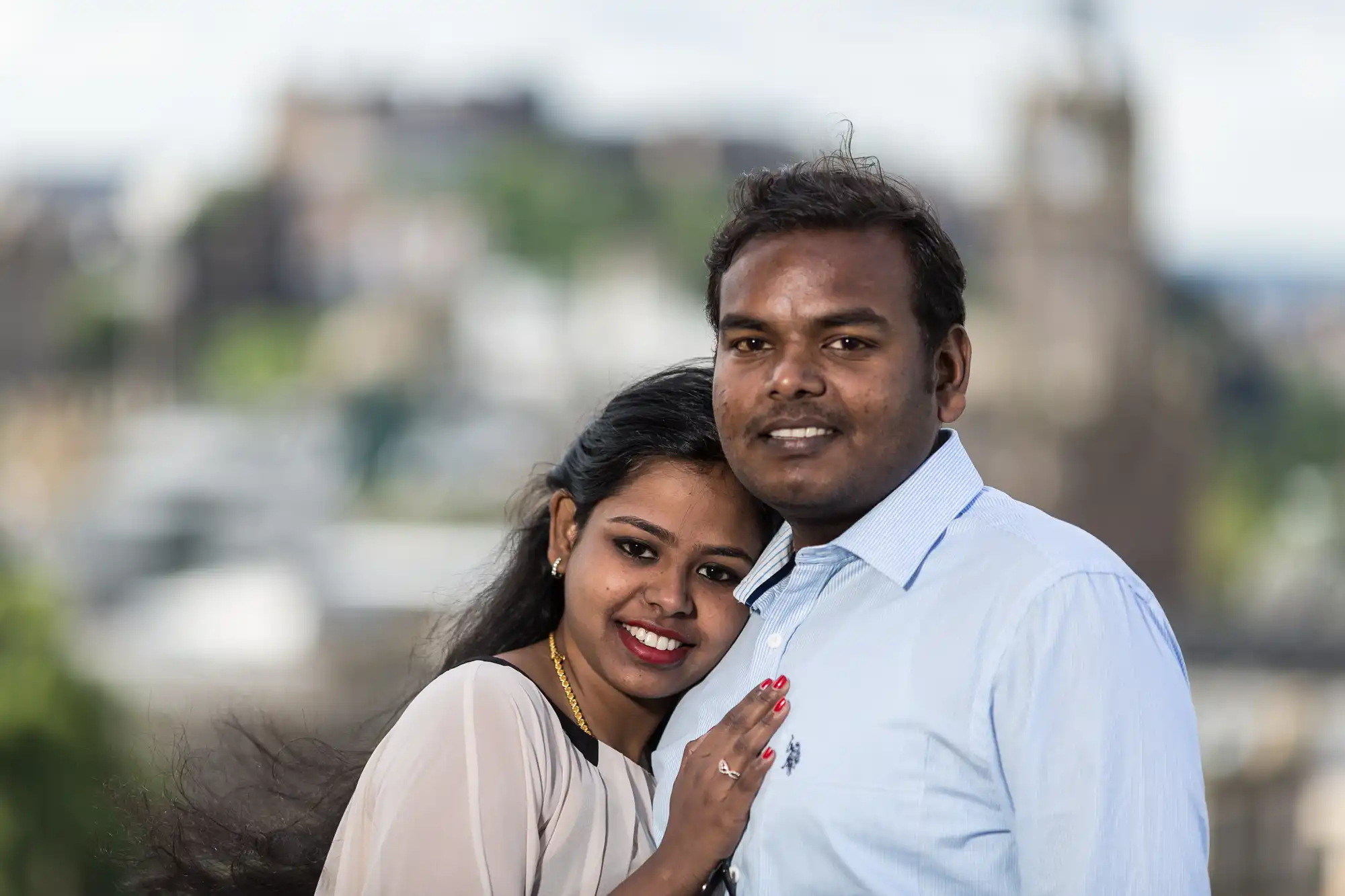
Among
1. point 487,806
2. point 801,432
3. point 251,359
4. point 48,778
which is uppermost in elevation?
point 801,432

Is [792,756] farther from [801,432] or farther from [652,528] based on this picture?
[652,528]

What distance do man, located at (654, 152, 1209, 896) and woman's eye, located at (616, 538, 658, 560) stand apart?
0.58ft

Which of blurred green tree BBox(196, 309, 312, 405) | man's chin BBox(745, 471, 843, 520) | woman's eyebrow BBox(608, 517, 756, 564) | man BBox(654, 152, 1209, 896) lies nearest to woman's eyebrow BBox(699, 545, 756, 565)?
woman's eyebrow BBox(608, 517, 756, 564)

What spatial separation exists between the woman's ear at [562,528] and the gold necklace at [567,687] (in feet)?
0.28

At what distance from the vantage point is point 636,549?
1.75 m

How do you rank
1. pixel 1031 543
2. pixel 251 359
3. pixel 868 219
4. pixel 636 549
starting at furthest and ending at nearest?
1. pixel 251 359
2. pixel 636 549
3. pixel 868 219
4. pixel 1031 543

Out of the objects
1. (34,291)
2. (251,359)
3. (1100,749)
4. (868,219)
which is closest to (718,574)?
(868,219)

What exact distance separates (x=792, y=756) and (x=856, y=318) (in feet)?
1.12

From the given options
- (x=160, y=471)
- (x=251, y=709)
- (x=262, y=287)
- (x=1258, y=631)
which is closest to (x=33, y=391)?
(x=160, y=471)

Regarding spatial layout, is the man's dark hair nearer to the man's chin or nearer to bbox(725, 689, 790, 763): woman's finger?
the man's chin

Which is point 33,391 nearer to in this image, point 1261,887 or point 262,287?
point 262,287

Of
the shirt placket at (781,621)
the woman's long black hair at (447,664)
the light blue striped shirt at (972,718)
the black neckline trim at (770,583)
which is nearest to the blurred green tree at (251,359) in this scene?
the woman's long black hair at (447,664)

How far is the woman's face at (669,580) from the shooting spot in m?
1.71

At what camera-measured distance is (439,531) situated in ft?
139
